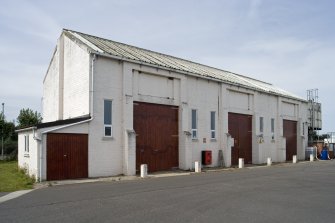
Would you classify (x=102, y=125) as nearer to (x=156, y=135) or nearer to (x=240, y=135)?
(x=156, y=135)

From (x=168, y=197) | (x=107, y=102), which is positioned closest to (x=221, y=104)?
(x=107, y=102)

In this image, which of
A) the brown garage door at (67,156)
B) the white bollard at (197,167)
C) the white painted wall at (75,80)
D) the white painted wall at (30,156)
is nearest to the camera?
the brown garage door at (67,156)

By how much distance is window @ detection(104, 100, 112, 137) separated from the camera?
20.9 meters

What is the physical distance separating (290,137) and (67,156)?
2726 cm

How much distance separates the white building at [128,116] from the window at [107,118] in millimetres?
56

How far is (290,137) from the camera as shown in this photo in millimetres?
39344

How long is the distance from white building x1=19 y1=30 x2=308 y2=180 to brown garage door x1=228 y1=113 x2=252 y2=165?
0.08m

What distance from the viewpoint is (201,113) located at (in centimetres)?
A: 2722

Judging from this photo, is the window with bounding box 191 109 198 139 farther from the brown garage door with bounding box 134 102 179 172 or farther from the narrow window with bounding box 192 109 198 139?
the brown garage door with bounding box 134 102 179 172

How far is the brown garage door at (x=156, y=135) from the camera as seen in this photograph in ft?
74.7

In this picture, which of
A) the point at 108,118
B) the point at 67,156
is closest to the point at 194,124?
the point at 108,118

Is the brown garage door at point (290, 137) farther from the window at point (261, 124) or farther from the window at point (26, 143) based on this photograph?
the window at point (26, 143)

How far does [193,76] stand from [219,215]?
17951 mm

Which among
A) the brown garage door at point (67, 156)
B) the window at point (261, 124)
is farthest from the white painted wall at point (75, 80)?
the window at point (261, 124)
